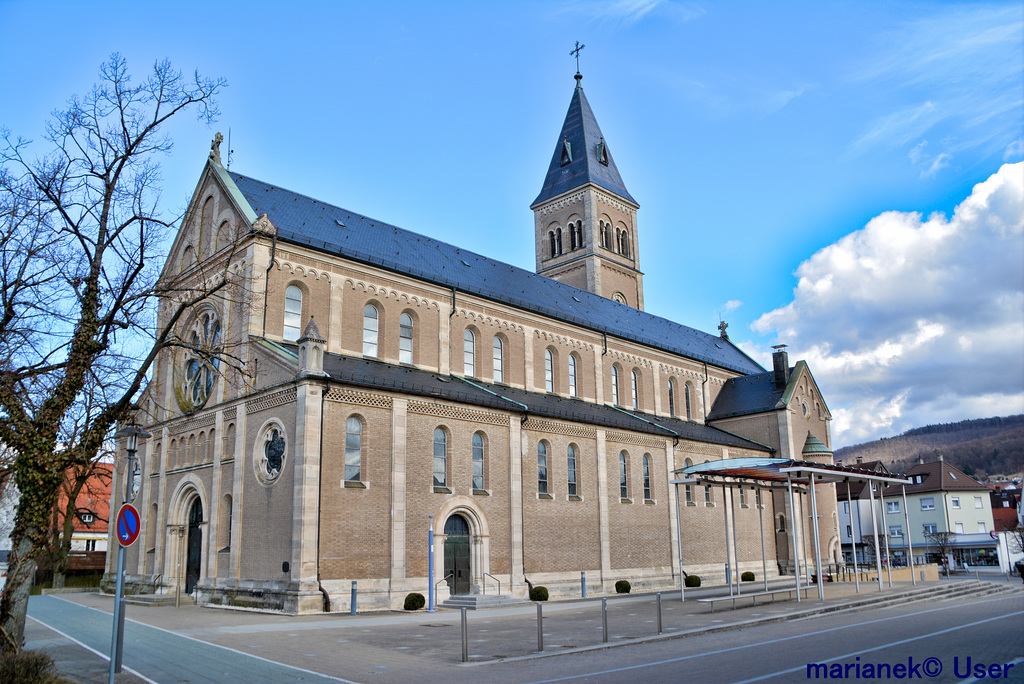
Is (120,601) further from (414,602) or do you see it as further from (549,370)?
(549,370)

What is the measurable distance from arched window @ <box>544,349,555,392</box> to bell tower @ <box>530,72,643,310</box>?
20.8 m

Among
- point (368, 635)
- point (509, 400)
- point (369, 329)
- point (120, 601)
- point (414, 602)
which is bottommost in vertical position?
point (414, 602)

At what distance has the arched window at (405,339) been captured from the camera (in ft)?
112

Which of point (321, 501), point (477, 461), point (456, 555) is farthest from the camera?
point (477, 461)

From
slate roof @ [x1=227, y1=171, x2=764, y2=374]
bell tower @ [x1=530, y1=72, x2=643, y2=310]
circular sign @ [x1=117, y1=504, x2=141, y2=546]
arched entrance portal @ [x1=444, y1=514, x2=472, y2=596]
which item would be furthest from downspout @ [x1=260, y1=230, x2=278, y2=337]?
bell tower @ [x1=530, y1=72, x2=643, y2=310]

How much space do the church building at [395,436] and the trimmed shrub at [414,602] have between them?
0.40 metres

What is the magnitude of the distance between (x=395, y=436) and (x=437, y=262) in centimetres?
1246

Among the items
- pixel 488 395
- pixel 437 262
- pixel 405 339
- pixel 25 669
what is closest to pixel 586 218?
pixel 437 262

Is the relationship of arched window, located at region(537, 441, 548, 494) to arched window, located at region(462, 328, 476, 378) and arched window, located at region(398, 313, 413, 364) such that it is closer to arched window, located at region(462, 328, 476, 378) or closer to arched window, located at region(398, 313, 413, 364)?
arched window, located at region(462, 328, 476, 378)

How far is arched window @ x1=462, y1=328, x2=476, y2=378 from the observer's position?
36.9 metres

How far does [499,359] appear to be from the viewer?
127ft

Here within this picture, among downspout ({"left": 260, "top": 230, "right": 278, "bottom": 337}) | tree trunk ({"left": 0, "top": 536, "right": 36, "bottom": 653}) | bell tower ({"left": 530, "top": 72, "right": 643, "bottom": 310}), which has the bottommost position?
tree trunk ({"left": 0, "top": 536, "right": 36, "bottom": 653})

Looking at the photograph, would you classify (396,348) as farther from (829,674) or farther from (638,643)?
(829,674)

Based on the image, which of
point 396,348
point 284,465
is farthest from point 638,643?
point 396,348
